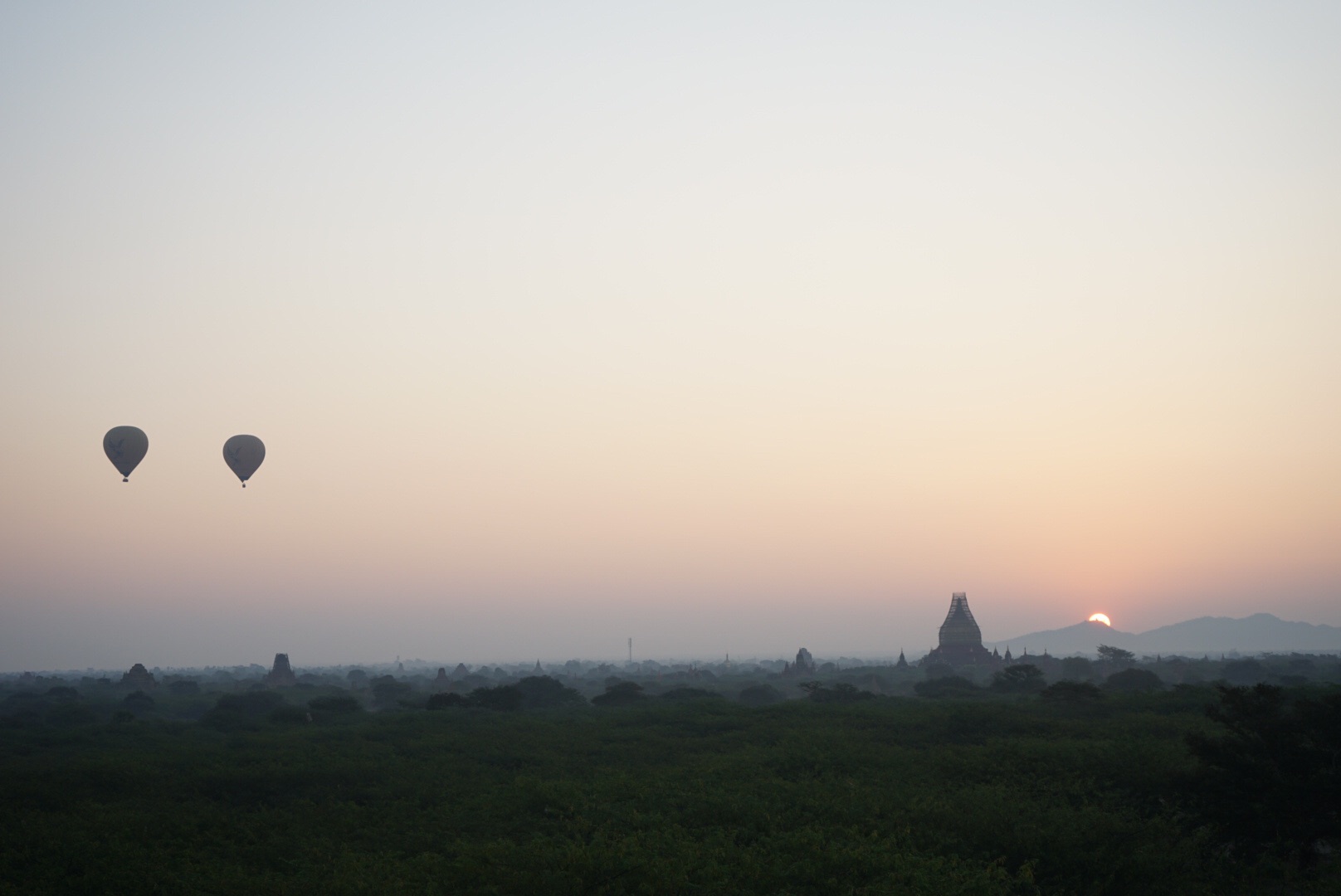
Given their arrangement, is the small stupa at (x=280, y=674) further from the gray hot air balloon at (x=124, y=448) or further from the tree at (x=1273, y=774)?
the tree at (x=1273, y=774)

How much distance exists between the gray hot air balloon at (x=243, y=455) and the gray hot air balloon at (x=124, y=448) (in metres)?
4.22

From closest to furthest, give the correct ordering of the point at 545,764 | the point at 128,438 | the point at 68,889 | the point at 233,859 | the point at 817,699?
the point at 68,889, the point at 233,859, the point at 545,764, the point at 128,438, the point at 817,699

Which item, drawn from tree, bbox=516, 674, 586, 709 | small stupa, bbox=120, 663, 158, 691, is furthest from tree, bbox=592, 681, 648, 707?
small stupa, bbox=120, 663, 158, 691

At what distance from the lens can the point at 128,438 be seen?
53.9m

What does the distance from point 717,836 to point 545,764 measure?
14.8 meters

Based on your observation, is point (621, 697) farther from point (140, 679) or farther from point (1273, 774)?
point (140, 679)

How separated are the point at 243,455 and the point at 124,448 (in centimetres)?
574

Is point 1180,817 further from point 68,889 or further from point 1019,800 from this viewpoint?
point 68,889

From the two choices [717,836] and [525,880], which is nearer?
[525,880]

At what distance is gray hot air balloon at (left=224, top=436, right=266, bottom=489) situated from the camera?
55375 mm

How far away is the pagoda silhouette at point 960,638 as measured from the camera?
103 metres

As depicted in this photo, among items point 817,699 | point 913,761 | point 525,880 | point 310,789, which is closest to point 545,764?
point 310,789

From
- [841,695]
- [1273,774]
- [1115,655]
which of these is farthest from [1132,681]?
[1273,774]

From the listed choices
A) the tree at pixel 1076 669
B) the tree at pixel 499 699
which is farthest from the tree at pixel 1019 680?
the tree at pixel 499 699
